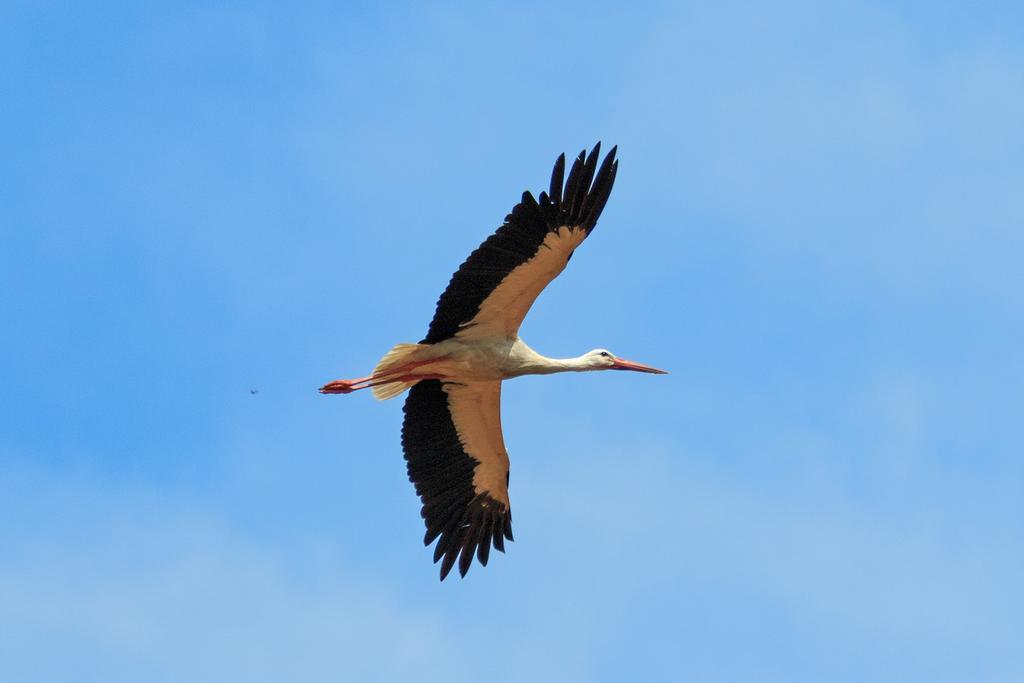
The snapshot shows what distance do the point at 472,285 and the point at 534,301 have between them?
2.54ft

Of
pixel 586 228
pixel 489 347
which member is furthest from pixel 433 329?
pixel 586 228

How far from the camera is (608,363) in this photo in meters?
20.9

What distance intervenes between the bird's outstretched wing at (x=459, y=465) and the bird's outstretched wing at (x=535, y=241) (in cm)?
134

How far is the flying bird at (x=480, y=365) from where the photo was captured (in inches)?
736

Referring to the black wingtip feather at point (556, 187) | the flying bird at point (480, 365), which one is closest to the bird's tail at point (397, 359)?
the flying bird at point (480, 365)

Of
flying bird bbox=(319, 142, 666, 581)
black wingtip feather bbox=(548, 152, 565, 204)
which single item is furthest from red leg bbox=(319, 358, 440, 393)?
black wingtip feather bbox=(548, 152, 565, 204)

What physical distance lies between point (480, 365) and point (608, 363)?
1.90 meters

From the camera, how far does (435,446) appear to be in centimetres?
2038

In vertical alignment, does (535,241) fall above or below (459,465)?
above

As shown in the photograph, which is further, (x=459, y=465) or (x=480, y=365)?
(x=459, y=465)

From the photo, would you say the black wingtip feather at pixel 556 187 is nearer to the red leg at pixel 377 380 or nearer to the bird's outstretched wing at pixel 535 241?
the bird's outstretched wing at pixel 535 241

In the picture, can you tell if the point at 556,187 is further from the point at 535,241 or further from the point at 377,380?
the point at 377,380

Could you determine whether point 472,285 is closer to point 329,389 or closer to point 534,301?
point 534,301

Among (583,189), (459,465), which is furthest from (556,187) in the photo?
(459,465)
